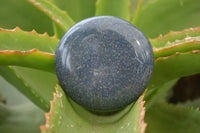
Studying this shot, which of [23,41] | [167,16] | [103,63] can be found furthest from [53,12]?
[167,16]

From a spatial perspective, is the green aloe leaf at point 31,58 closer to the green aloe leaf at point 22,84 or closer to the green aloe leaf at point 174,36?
the green aloe leaf at point 22,84

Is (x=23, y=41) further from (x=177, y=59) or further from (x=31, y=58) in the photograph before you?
(x=177, y=59)

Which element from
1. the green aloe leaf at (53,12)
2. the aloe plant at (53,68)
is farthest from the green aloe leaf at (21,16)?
the green aloe leaf at (53,12)

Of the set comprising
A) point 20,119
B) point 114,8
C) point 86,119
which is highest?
point 114,8

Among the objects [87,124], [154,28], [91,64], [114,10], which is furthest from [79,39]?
[154,28]

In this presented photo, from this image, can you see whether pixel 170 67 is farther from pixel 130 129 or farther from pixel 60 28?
pixel 60 28

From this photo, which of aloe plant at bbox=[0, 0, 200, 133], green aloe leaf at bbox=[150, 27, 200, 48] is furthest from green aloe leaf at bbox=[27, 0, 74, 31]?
green aloe leaf at bbox=[150, 27, 200, 48]
